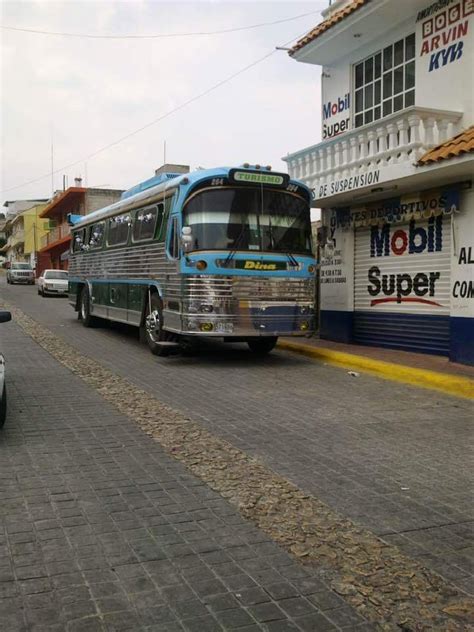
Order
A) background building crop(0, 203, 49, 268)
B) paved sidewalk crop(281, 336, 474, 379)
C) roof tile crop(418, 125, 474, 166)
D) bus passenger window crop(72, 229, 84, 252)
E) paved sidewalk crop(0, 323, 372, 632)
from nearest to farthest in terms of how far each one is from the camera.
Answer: paved sidewalk crop(0, 323, 372, 632) < roof tile crop(418, 125, 474, 166) < paved sidewalk crop(281, 336, 474, 379) < bus passenger window crop(72, 229, 84, 252) < background building crop(0, 203, 49, 268)

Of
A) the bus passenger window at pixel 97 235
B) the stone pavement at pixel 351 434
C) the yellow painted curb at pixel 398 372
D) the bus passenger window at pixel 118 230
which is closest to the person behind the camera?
the stone pavement at pixel 351 434

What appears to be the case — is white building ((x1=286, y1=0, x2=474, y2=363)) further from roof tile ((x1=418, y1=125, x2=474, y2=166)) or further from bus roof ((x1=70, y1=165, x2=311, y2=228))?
bus roof ((x1=70, y1=165, x2=311, y2=228))

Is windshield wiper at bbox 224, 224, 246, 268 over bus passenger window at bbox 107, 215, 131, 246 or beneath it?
beneath

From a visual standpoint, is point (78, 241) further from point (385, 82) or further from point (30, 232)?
point (30, 232)

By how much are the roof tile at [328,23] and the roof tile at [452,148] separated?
3.22 m

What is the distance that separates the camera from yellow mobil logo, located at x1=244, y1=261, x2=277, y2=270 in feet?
33.1

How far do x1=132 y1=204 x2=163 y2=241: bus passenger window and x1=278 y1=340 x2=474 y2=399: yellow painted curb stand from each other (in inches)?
145

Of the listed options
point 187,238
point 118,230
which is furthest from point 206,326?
point 118,230

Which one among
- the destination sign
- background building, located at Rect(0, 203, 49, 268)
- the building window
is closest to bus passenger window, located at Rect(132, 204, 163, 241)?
the destination sign

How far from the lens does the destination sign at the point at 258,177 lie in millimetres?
10195

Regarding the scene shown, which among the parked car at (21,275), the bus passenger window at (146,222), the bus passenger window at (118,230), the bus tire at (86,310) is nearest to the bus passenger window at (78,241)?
the bus tire at (86,310)

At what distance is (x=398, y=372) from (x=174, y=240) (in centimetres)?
415

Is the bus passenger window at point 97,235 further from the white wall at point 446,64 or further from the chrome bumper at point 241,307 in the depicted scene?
the white wall at point 446,64

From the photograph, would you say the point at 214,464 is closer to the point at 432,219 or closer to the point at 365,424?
the point at 365,424
